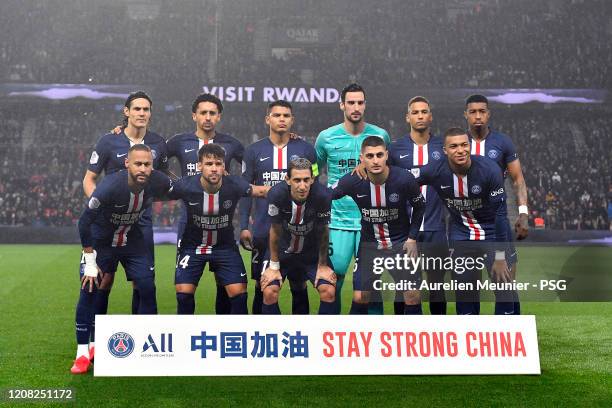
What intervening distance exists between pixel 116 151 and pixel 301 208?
1576mm

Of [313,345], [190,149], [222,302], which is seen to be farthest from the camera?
[222,302]

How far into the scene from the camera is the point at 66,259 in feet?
52.0

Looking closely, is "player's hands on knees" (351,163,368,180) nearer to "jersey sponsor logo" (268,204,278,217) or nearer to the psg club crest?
"jersey sponsor logo" (268,204,278,217)

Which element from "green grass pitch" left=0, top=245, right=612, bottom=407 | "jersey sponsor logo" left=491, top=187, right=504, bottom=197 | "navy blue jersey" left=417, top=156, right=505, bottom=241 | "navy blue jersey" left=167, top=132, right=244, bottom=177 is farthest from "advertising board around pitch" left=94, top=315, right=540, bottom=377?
"navy blue jersey" left=167, top=132, right=244, bottom=177

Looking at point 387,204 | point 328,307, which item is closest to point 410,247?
point 387,204

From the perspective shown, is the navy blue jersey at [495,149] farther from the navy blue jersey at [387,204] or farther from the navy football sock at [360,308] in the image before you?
the navy football sock at [360,308]

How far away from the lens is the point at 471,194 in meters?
5.72

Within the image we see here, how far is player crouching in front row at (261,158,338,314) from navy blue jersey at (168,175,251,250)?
0.93 feet

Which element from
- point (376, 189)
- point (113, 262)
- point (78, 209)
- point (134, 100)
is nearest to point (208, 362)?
point (113, 262)

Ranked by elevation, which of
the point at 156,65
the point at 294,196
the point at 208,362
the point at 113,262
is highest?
the point at 156,65

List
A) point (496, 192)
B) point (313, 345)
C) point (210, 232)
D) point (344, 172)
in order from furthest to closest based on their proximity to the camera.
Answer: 1. point (344, 172)
2. point (496, 192)
3. point (210, 232)
4. point (313, 345)

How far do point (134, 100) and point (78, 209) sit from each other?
1644 centimetres

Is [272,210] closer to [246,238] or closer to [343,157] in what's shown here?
[246,238]

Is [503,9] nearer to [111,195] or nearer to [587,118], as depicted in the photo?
[587,118]
